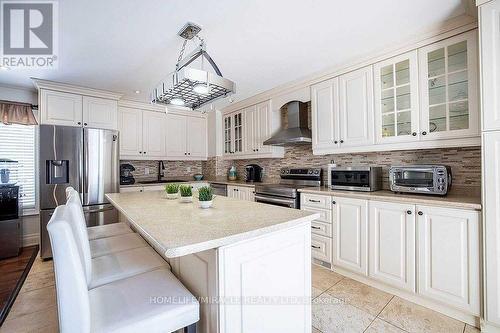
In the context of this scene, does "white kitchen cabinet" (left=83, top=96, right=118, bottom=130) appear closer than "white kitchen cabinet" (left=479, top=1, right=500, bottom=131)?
No

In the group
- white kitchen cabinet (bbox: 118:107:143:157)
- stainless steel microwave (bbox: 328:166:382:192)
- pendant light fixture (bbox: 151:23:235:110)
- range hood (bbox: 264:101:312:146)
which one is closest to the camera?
pendant light fixture (bbox: 151:23:235:110)

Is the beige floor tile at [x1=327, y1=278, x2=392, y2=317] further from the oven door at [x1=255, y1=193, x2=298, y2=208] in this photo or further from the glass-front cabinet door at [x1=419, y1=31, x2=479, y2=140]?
the glass-front cabinet door at [x1=419, y1=31, x2=479, y2=140]

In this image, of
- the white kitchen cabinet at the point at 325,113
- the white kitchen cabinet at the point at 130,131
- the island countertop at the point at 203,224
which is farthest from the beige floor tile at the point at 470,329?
the white kitchen cabinet at the point at 130,131

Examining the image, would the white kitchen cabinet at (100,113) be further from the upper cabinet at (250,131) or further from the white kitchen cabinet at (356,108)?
the white kitchen cabinet at (356,108)

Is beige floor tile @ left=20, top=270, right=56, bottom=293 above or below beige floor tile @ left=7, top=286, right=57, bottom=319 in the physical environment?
above

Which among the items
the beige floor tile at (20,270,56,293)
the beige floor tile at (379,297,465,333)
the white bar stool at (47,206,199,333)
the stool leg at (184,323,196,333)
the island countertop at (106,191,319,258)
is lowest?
the beige floor tile at (379,297,465,333)

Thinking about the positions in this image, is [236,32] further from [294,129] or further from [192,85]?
[294,129]

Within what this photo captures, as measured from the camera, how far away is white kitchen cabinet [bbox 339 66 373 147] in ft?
8.11

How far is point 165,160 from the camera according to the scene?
181 inches

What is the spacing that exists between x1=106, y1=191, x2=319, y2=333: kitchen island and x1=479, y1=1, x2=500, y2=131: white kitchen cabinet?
140 cm

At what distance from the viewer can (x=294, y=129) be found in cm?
332

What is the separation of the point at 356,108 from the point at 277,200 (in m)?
1.44

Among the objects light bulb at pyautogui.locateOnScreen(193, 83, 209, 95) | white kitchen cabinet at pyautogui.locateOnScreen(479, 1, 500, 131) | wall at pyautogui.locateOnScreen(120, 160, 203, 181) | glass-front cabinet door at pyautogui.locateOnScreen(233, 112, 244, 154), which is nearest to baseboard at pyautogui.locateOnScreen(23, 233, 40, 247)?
wall at pyautogui.locateOnScreen(120, 160, 203, 181)

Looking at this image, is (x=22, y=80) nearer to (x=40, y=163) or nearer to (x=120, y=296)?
(x=40, y=163)
